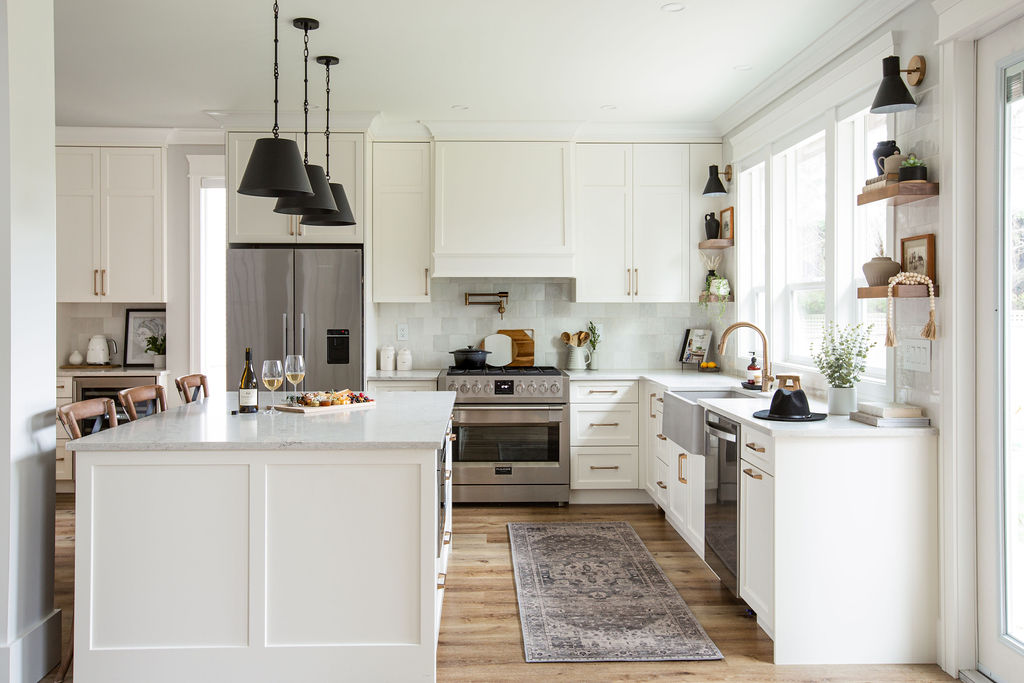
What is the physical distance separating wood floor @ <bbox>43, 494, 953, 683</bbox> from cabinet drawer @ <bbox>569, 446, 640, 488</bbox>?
0.51 m

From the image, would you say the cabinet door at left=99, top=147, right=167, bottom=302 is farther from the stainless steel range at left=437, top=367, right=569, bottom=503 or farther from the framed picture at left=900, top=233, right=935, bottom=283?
the framed picture at left=900, top=233, right=935, bottom=283

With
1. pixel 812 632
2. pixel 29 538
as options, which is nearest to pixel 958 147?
pixel 812 632

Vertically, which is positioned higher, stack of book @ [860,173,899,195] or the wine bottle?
stack of book @ [860,173,899,195]

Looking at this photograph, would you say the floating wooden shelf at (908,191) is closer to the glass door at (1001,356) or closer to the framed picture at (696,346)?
the glass door at (1001,356)

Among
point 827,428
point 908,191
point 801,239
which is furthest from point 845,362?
point 801,239

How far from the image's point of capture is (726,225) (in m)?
5.02

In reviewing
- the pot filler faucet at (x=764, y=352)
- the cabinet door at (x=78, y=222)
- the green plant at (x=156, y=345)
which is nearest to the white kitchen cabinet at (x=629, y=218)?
the pot filler faucet at (x=764, y=352)

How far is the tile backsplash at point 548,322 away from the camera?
18.0ft

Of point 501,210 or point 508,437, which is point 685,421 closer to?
point 508,437

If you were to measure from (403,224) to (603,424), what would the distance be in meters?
1.97

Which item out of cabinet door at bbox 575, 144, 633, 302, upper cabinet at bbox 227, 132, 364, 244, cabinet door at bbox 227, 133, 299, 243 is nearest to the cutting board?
cabinet door at bbox 575, 144, 633, 302

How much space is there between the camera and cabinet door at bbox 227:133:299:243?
4773mm

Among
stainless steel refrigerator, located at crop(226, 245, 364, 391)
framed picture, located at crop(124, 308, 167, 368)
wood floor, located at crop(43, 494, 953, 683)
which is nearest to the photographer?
wood floor, located at crop(43, 494, 953, 683)

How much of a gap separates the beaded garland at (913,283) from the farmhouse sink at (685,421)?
0.98m
